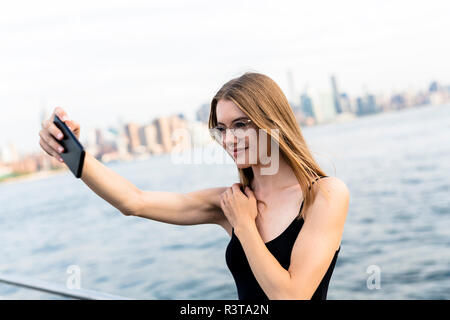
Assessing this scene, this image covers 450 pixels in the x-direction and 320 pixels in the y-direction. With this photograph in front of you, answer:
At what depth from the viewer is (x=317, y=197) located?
4.30 ft

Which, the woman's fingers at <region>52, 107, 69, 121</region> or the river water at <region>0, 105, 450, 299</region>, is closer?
the woman's fingers at <region>52, 107, 69, 121</region>

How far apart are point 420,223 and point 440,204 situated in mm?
2401

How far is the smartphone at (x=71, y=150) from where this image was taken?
0.94 meters

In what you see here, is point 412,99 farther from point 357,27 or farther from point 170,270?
point 170,270

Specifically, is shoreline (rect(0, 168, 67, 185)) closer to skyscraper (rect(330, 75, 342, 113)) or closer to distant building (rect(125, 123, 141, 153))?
distant building (rect(125, 123, 141, 153))

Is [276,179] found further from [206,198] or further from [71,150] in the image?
[71,150]

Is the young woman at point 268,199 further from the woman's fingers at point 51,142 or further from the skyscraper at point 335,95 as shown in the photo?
the skyscraper at point 335,95

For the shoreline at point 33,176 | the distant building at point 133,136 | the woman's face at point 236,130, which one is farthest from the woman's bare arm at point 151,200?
the shoreline at point 33,176

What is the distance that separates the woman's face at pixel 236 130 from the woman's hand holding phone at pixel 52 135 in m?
0.43

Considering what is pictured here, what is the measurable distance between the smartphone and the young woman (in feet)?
0.48

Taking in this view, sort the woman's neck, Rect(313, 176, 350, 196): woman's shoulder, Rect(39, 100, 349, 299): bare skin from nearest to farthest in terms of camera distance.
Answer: Rect(39, 100, 349, 299): bare skin, Rect(313, 176, 350, 196): woman's shoulder, the woman's neck

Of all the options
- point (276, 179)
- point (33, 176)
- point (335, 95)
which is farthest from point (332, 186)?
point (33, 176)

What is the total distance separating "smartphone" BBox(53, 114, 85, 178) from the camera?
937 mm

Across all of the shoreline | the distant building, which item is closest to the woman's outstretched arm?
the distant building
